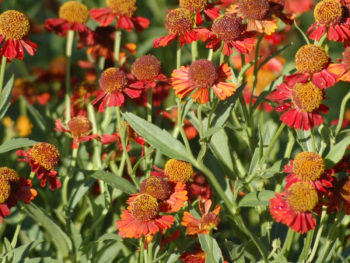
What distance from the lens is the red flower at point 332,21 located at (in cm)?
144

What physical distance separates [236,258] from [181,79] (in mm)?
478

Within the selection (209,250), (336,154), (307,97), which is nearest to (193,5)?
(307,97)

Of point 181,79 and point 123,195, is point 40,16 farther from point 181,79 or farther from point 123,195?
point 181,79

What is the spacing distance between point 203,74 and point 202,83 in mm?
20

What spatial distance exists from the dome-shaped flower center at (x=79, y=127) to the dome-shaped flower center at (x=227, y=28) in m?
0.45

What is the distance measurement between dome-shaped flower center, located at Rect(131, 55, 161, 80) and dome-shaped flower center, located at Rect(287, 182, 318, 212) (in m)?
0.48

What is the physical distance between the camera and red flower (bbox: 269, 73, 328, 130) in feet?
4.40

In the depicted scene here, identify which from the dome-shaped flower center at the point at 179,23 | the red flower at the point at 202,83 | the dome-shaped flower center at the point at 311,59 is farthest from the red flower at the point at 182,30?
the dome-shaped flower center at the point at 311,59

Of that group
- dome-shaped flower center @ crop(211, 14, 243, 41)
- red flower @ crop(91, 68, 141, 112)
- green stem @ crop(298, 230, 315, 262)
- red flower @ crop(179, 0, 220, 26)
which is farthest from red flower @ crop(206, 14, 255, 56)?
green stem @ crop(298, 230, 315, 262)

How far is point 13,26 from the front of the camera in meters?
1.52

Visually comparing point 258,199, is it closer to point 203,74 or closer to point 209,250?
point 209,250

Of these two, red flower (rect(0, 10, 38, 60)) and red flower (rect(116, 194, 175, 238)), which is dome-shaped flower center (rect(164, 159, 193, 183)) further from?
red flower (rect(0, 10, 38, 60))

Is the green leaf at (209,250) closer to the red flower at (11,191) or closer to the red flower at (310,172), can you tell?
the red flower at (310,172)

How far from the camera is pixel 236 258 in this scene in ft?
4.98
